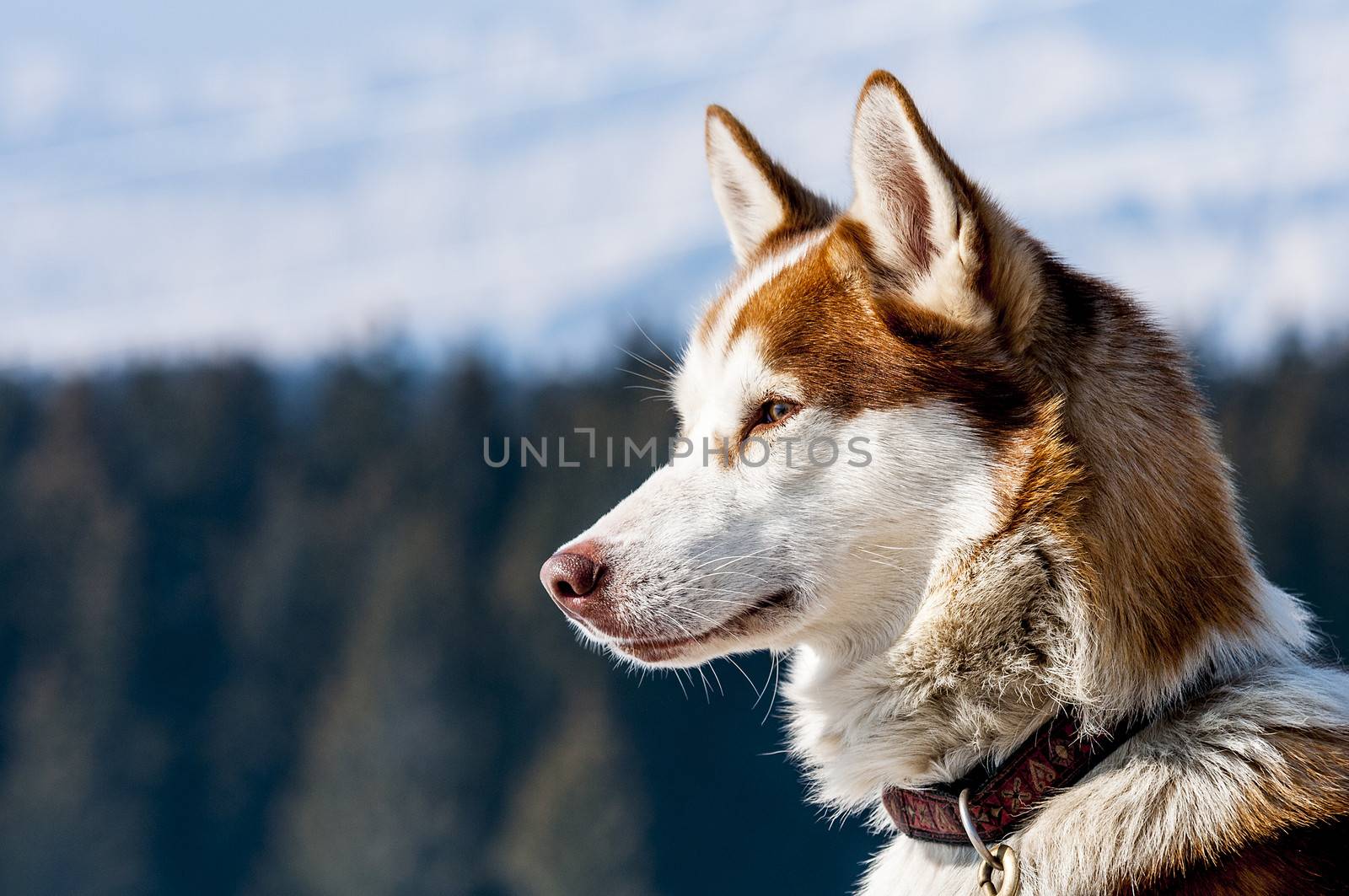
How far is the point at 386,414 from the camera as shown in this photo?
54.5m

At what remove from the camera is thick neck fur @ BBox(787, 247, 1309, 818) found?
2.51 meters

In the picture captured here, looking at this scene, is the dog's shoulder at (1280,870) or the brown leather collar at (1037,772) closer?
the dog's shoulder at (1280,870)

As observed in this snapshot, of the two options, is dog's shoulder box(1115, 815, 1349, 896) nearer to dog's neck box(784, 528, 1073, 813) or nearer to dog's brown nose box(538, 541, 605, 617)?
dog's neck box(784, 528, 1073, 813)

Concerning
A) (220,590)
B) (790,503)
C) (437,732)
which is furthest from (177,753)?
(790,503)

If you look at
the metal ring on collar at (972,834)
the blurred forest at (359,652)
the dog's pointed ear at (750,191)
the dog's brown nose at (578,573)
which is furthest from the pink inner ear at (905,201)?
the blurred forest at (359,652)

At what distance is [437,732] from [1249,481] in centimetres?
2957

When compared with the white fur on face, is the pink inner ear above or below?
above

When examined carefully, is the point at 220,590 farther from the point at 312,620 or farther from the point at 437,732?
the point at 437,732

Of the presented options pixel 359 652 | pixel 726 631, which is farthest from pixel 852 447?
pixel 359 652

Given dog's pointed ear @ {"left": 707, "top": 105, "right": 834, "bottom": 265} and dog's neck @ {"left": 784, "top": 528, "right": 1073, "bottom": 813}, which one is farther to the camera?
dog's pointed ear @ {"left": 707, "top": 105, "right": 834, "bottom": 265}

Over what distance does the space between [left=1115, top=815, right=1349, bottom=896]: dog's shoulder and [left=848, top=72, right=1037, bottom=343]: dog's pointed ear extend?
42.5 inches

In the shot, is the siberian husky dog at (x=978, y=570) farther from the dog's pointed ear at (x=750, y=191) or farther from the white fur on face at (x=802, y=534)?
the dog's pointed ear at (x=750, y=191)

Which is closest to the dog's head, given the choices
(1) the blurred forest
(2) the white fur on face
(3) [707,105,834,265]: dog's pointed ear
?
(2) the white fur on face

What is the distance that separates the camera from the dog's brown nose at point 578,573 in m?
2.80
